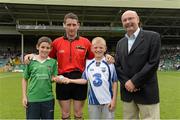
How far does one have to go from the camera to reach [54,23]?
49625mm

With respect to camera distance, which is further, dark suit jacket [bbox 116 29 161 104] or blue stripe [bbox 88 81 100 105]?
blue stripe [bbox 88 81 100 105]

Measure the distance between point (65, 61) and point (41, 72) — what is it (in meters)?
0.50

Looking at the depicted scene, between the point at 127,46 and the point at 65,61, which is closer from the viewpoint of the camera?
the point at 127,46

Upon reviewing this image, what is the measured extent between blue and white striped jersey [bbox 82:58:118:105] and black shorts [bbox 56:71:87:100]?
1.17ft

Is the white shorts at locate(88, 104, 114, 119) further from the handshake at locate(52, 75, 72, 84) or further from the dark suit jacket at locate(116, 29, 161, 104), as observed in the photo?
the handshake at locate(52, 75, 72, 84)

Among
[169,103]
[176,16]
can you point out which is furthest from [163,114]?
[176,16]

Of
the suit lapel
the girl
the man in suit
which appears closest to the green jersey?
the girl

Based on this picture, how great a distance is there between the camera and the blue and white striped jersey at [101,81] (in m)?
5.54

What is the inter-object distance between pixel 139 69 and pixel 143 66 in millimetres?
72

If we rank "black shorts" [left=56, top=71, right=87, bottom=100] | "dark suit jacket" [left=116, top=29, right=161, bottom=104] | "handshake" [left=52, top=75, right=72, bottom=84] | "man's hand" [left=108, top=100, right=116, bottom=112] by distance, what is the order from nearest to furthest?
"dark suit jacket" [left=116, top=29, right=161, bottom=104], "man's hand" [left=108, top=100, right=116, bottom=112], "handshake" [left=52, top=75, right=72, bottom=84], "black shorts" [left=56, top=71, right=87, bottom=100]

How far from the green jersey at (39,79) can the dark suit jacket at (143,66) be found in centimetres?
112

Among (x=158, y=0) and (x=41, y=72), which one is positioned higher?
(x=158, y=0)

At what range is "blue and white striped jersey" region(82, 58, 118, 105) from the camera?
554 centimetres

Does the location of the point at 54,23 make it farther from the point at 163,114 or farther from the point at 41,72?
the point at 41,72
